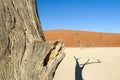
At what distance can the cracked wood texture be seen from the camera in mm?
3156

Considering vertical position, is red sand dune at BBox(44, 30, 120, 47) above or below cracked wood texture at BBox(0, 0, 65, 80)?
below

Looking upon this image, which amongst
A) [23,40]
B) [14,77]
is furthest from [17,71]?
[23,40]

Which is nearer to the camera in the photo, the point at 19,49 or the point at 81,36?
the point at 19,49

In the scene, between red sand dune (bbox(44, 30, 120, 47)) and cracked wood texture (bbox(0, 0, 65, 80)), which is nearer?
cracked wood texture (bbox(0, 0, 65, 80))

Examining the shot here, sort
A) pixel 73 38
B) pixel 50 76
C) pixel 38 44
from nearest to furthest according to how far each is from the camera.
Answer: pixel 38 44 < pixel 50 76 < pixel 73 38

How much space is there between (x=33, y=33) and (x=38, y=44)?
0.84 feet

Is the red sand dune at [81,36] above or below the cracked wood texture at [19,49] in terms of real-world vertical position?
below

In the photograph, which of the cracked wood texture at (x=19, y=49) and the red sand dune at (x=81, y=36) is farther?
the red sand dune at (x=81, y=36)

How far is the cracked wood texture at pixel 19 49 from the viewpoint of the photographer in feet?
10.4

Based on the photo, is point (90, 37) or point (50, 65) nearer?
point (50, 65)

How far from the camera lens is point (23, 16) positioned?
3.32 metres

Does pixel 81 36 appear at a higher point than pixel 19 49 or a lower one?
lower

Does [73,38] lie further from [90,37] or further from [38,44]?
[38,44]

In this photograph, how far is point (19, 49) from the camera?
3193 mm
